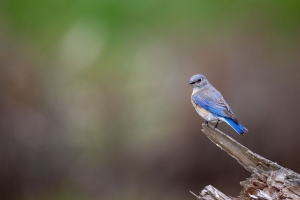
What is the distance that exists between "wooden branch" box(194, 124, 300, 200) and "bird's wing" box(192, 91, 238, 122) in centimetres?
99

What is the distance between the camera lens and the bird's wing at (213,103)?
6229 millimetres

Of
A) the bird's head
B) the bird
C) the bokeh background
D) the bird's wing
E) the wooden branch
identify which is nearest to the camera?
the wooden branch

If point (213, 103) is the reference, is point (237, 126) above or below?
below

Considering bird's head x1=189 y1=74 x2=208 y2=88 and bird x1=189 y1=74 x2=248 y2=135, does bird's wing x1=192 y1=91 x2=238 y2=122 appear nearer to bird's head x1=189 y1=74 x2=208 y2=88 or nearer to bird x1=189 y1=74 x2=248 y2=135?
bird x1=189 y1=74 x2=248 y2=135

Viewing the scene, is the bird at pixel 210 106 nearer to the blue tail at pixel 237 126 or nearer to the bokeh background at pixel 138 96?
the blue tail at pixel 237 126

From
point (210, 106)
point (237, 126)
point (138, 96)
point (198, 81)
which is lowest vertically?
point (237, 126)

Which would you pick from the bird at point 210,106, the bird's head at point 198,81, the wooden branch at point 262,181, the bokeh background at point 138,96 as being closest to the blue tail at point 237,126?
the bird at point 210,106

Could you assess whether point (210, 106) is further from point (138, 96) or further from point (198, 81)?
point (138, 96)

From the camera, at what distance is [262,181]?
16.4 feet

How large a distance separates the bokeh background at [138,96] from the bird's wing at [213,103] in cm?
310

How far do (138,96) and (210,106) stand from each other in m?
4.28

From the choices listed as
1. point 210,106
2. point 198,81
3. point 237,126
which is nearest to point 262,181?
point 237,126

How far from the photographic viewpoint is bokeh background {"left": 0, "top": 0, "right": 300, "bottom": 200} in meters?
10.0

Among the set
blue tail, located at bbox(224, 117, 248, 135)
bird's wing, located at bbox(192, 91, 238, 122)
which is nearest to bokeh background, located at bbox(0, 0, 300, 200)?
bird's wing, located at bbox(192, 91, 238, 122)
